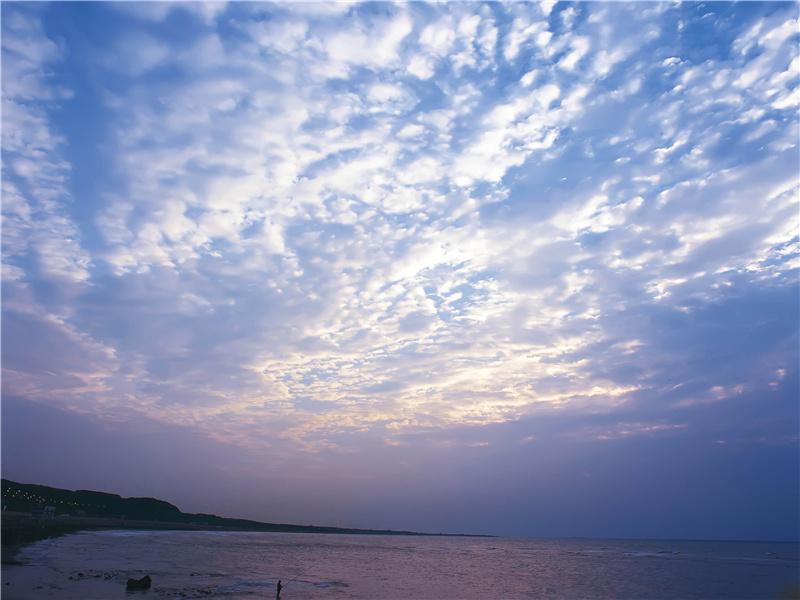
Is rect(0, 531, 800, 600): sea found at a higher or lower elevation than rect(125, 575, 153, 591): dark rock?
lower

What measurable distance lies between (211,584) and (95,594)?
28.2 ft

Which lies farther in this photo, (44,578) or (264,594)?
(264,594)

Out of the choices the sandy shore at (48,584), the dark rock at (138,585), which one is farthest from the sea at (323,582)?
the dark rock at (138,585)

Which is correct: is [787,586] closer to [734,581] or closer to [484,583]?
[734,581]

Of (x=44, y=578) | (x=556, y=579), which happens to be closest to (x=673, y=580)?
(x=556, y=579)

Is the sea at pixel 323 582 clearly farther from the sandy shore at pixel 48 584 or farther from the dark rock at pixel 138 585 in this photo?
the dark rock at pixel 138 585

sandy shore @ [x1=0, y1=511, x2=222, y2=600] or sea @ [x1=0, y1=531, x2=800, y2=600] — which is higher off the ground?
sandy shore @ [x1=0, y1=511, x2=222, y2=600]

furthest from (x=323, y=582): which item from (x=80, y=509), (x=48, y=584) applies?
(x=80, y=509)

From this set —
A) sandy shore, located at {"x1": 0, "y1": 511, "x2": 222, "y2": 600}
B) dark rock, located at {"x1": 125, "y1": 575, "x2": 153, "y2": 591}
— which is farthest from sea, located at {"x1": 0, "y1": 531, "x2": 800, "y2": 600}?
dark rock, located at {"x1": 125, "y1": 575, "x2": 153, "y2": 591}

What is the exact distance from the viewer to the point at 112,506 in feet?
577

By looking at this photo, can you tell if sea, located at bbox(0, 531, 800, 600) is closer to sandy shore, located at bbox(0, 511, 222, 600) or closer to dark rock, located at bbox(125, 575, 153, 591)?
sandy shore, located at bbox(0, 511, 222, 600)

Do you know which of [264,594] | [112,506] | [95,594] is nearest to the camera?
[95,594]

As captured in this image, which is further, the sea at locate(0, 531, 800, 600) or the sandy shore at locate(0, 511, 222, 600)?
the sea at locate(0, 531, 800, 600)

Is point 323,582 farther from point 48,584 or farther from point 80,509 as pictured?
point 80,509
